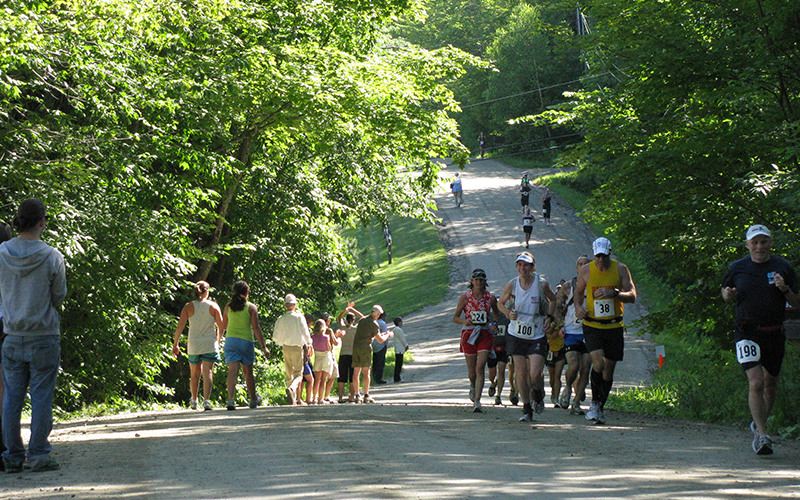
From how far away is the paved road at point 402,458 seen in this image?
20.6 ft

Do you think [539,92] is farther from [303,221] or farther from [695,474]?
[695,474]

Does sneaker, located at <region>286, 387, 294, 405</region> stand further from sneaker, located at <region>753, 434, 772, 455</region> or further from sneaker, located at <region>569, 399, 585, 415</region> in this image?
sneaker, located at <region>753, 434, 772, 455</region>

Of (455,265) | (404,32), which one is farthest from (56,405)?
(404,32)

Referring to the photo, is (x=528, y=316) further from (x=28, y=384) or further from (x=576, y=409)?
(x=28, y=384)

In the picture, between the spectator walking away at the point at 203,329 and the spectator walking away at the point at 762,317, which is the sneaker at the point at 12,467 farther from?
the spectator walking away at the point at 203,329

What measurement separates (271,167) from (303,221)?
1540 mm

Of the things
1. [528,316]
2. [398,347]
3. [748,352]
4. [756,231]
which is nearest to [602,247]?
[528,316]

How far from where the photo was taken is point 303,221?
21844 millimetres

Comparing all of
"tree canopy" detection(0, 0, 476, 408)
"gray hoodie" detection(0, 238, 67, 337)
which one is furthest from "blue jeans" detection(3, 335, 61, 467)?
"tree canopy" detection(0, 0, 476, 408)

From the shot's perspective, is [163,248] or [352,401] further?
[352,401]

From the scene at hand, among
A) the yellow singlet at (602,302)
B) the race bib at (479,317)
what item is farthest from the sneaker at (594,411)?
the race bib at (479,317)

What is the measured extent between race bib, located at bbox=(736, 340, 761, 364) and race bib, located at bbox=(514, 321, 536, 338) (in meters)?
3.04

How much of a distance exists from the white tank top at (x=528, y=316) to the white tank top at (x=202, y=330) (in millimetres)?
4997

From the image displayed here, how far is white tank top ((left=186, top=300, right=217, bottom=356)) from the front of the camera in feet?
45.0
